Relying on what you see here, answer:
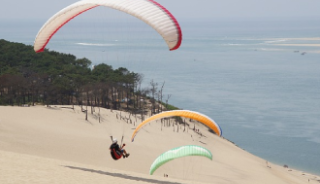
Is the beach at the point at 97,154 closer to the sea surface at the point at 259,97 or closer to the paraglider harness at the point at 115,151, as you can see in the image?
the paraglider harness at the point at 115,151

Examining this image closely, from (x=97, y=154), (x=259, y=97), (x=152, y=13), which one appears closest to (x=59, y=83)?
(x=97, y=154)

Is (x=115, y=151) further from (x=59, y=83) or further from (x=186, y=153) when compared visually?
(x=59, y=83)

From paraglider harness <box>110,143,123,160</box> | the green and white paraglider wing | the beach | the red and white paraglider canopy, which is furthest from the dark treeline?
the red and white paraglider canopy

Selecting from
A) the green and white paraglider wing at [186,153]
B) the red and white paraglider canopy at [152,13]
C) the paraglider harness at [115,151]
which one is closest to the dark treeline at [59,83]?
the green and white paraglider wing at [186,153]

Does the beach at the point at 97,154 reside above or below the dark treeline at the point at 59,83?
below

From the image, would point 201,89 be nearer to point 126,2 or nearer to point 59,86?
point 59,86

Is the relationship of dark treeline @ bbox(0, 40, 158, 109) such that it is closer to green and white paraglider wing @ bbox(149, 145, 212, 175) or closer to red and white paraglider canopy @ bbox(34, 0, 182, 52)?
green and white paraglider wing @ bbox(149, 145, 212, 175)
